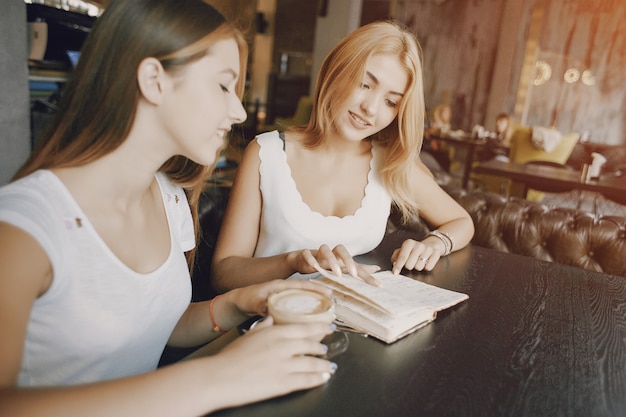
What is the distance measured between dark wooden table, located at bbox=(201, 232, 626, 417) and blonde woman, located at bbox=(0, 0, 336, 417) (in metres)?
0.08

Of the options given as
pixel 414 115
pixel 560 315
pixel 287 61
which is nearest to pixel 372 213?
pixel 414 115

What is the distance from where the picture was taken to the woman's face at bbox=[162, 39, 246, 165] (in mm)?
931

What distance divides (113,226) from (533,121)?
8.49m

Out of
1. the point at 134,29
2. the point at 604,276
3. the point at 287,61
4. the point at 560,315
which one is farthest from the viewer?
the point at 287,61

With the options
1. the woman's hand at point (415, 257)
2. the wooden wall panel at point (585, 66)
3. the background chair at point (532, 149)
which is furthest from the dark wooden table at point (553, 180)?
the woman's hand at point (415, 257)

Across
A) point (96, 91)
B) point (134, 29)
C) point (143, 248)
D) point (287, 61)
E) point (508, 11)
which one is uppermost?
point (508, 11)

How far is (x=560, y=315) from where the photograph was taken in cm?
119

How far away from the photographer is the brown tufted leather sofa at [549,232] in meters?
2.13

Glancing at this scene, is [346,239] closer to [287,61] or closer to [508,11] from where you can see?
[508,11]

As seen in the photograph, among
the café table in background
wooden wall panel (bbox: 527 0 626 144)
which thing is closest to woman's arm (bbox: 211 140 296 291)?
the café table in background

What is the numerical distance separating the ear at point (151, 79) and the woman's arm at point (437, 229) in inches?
30.4

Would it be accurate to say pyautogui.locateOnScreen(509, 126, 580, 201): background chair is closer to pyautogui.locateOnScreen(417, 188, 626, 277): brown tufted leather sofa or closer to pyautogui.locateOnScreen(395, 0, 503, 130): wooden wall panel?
pyautogui.locateOnScreen(395, 0, 503, 130): wooden wall panel

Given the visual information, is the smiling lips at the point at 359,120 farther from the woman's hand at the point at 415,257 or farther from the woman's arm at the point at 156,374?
the woman's arm at the point at 156,374

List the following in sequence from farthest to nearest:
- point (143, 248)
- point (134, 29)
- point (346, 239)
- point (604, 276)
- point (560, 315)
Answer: point (346, 239) < point (604, 276) < point (560, 315) < point (143, 248) < point (134, 29)
